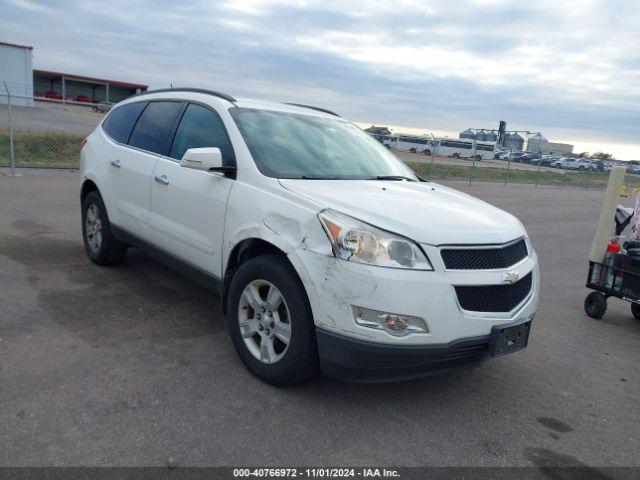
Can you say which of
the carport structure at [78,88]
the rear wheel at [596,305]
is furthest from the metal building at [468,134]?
the rear wheel at [596,305]

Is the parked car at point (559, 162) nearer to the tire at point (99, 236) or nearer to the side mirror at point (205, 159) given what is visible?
the tire at point (99, 236)

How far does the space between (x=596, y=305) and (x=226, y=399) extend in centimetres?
431

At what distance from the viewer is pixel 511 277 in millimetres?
3371

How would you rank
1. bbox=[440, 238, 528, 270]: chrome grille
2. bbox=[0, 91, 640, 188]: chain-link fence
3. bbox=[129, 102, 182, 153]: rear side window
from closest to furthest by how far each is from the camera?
bbox=[440, 238, 528, 270]: chrome grille
bbox=[129, 102, 182, 153]: rear side window
bbox=[0, 91, 640, 188]: chain-link fence

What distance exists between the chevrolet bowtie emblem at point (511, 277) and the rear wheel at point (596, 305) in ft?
9.73

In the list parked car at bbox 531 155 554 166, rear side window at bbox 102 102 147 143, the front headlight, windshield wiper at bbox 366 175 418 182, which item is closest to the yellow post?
windshield wiper at bbox 366 175 418 182

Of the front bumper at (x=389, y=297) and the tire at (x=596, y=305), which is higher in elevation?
the front bumper at (x=389, y=297)

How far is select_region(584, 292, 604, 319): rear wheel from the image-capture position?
5.83m

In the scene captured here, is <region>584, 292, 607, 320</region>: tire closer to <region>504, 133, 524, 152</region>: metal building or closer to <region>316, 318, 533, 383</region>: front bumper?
<region>316, 318, 533, 383</region>: front bumper

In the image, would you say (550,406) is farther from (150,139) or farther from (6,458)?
(150,139)

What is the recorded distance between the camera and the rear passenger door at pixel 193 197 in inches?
159

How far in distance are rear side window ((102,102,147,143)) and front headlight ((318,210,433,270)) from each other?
3.26 m

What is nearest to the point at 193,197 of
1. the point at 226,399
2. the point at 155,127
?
the point at 155,127

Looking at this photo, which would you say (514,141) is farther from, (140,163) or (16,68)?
(140,163)
